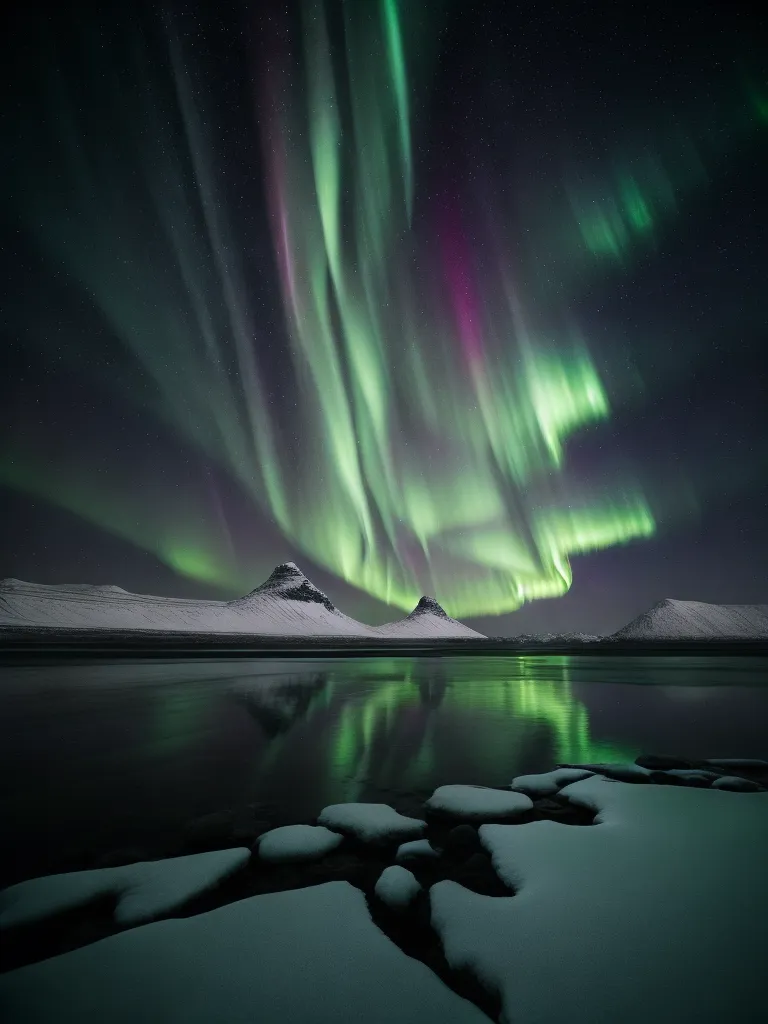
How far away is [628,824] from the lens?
24.1ft

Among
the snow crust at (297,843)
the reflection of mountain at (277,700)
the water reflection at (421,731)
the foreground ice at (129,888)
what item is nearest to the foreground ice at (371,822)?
the snow crust at (297,843)

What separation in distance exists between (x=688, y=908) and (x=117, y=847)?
7.04 metres

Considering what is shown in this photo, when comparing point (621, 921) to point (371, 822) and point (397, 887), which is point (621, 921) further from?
Result: point (371, 822)

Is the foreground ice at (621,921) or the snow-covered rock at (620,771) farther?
the snow-covered rock at (620,771)

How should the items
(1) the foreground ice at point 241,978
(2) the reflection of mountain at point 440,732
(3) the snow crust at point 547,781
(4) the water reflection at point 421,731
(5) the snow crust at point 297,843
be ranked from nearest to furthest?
(1) the foreground ice at point 241,978 → (5) the snow crust at point 297,843 → (3) the snow crust at point 547,781 → (4) the water reflection at point 421,731 → (2) the reflection of mountain at point 440,732

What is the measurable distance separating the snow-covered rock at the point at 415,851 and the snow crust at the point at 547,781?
3.49 meters

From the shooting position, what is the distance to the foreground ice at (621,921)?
12.1 ft

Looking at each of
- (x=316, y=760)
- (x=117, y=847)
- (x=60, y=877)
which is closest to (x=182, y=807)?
(x=117, y=847)

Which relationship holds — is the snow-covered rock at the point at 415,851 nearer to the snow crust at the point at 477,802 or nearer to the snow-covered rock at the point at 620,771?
the snow crust at the point at 477,802

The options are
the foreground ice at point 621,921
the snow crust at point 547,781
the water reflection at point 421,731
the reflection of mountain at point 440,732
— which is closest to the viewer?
the foreground ice at point 621,921

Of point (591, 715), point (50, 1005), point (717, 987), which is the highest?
point (591, 715)

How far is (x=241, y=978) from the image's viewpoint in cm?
400

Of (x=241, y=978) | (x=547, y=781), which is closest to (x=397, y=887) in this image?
(x=241, y=978)

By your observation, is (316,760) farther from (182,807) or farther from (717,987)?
(717,987)
